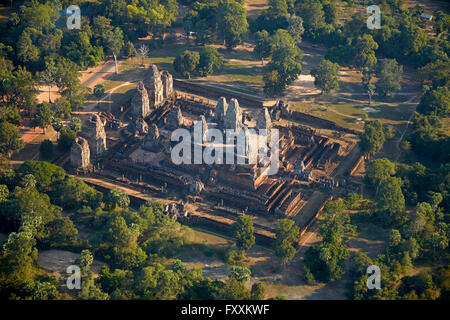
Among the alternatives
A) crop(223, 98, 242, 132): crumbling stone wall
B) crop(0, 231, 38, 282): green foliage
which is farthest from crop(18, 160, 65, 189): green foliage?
crop(223, 98, 242, 132): crumbling stone wall

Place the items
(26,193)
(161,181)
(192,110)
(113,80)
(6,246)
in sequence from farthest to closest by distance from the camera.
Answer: (113,80), (192,110), (161,181), (26,193), (6,246)

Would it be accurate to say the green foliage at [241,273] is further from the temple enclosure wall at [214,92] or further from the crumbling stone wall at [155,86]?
the temple enclosure wall at [214,92]

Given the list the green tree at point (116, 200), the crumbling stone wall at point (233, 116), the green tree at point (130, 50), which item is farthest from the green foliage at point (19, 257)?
the green tree at point (130, 50)

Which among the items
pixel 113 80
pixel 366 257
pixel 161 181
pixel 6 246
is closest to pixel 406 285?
pixel 366 257

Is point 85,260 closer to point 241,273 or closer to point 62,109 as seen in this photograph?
point 241,273

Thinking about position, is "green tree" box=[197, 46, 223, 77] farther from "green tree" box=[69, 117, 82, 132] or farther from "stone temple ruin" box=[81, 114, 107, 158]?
"stone temple ruin" box=[81, 114, 107, 158]

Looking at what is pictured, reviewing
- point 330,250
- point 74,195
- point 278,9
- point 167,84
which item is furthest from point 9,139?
point 278,9

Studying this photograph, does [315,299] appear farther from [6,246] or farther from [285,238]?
[6,246]
